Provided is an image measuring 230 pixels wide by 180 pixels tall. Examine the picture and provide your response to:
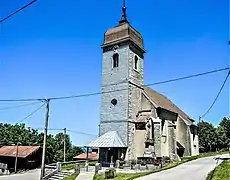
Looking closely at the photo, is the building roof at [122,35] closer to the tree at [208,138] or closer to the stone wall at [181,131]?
the stone wall at [181,131]

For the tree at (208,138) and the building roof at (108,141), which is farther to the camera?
the tree at (208,138)

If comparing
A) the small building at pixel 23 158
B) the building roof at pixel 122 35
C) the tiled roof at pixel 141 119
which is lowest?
the small building at pixel 23 158

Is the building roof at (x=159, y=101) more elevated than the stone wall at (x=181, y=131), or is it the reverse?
the building roof at (x=159, y=101)

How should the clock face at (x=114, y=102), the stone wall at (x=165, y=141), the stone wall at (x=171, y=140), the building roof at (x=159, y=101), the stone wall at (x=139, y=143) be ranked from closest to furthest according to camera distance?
1. the stone wall at (x=139, y=143)
2. the clock face at (x=114, y=102)
3. the stone wall at (x=165, y=141)
4. the stone wall at (x=171, y=140)
5. the building roof at (x=159, y=101)

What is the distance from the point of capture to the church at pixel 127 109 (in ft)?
100

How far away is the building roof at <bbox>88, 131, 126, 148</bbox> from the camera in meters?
29.7

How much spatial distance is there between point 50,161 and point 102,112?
19.9m

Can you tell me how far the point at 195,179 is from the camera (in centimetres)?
1708

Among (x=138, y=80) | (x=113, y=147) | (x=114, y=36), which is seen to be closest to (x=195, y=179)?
(x=113, y=147)

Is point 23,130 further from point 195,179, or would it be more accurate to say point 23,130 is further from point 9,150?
point 195,179

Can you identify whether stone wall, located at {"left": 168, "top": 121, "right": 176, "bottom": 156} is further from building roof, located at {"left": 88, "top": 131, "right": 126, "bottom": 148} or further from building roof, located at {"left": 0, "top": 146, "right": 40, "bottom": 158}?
building roof, located at {"left": 0, "top": 146, "right": 40, "bottom": 158}

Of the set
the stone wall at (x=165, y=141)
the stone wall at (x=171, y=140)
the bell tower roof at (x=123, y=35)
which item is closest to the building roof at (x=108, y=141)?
the stone wall at (x=165, y=141)

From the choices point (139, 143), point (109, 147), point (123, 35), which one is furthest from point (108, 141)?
point (123, 35)

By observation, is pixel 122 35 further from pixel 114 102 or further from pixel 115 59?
pixel 114 102
